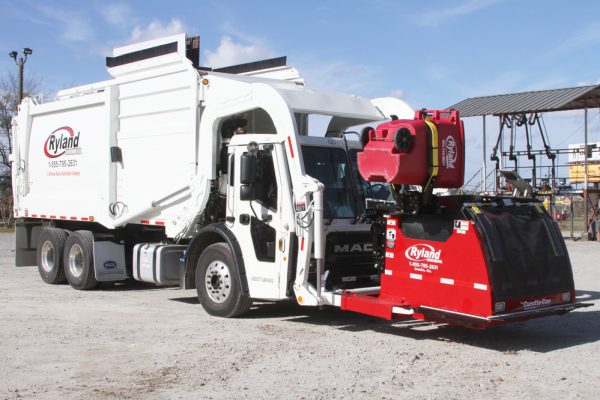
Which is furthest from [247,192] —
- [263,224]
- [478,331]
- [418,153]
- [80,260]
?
[80,260]

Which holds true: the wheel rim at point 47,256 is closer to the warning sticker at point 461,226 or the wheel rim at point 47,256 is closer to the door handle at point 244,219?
the door handle at point 244,219

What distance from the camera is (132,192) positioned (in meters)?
12.0

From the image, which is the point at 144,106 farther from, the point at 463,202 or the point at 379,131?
the point at 463,202

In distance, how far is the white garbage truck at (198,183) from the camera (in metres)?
9.07

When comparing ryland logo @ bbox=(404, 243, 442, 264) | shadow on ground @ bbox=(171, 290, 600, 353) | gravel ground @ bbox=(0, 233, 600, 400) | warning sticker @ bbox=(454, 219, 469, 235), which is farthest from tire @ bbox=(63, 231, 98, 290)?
warning sticker @ bbox=(454, 219, 469, 235)

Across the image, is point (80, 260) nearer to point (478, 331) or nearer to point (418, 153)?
point (478, 331)

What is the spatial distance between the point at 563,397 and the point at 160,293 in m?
8.11

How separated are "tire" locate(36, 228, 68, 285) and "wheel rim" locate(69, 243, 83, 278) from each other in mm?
402

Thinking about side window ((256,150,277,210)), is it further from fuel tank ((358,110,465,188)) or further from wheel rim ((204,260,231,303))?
fuel tank ((358,110,465,188))

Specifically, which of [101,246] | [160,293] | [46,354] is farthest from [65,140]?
[46,354]

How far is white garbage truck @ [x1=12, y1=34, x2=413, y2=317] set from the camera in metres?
9.07

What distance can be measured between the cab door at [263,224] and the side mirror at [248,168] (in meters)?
0.01

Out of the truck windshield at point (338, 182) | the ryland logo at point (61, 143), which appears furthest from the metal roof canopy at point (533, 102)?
the truck windshield at point (338, 182)

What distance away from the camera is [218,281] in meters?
9.86
